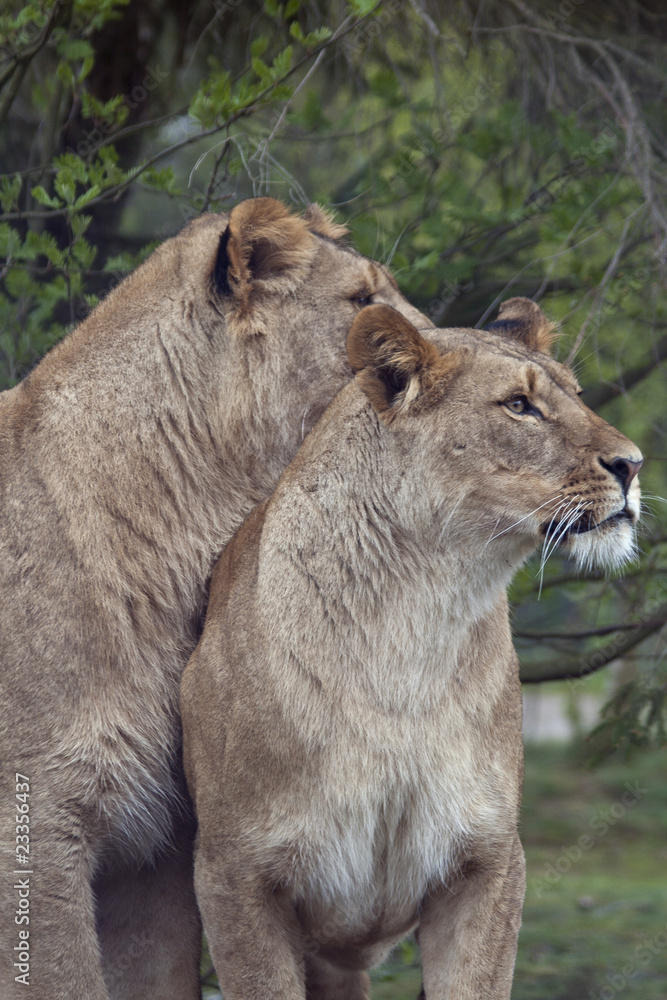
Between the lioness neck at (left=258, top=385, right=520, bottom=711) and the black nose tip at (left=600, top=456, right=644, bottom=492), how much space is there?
0.35 meters

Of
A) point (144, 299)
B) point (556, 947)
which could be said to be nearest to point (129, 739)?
point (144, 299)

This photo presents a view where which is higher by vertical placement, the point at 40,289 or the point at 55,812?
the point at 40,289

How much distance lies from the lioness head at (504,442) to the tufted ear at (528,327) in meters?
0.33

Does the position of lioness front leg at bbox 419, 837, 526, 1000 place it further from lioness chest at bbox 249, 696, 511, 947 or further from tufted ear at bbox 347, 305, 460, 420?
tufted ear at bbox 347, 305, 460, 420

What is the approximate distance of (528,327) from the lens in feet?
10.8

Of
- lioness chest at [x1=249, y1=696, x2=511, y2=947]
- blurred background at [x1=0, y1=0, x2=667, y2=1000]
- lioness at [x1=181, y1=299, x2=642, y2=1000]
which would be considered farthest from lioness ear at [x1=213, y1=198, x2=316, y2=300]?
lioness chest at [x1=249, y1=696, x2=511, y2=947]

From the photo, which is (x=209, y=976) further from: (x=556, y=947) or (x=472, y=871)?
(x=556, y=947)

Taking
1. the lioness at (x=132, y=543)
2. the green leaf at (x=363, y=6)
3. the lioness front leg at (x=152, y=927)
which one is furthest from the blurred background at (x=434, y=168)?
the lioness front leg at (x=152, y=927)

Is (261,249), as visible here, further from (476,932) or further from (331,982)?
(331,982)

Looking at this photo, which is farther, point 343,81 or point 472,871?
point 343,81

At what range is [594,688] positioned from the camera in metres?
13.6

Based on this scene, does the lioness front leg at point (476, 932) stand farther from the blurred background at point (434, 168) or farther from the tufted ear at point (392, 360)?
the blurred background at point (434, 168)

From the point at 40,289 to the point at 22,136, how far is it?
84.7 inches

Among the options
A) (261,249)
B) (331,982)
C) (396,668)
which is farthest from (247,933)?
(261,249)
